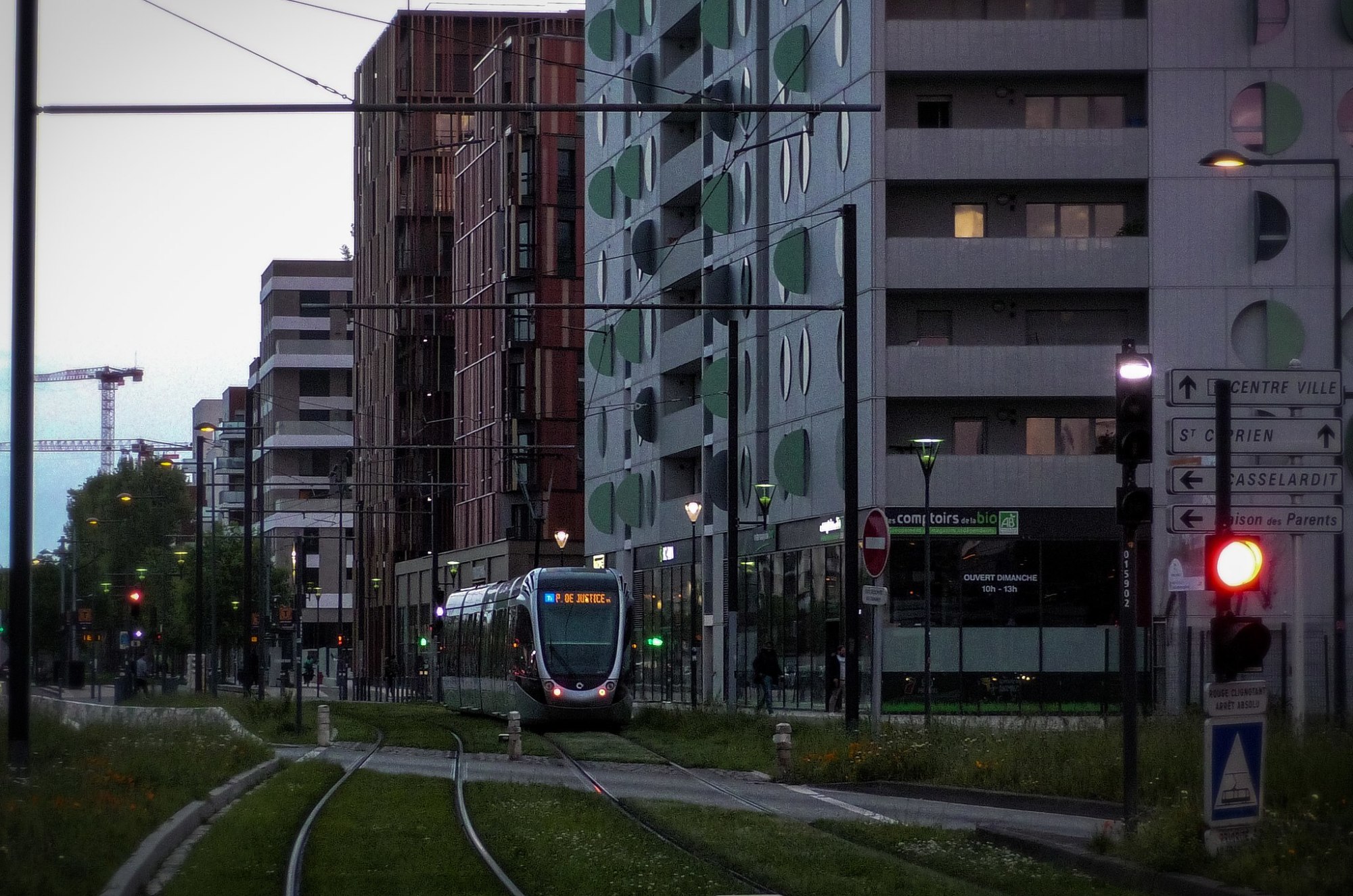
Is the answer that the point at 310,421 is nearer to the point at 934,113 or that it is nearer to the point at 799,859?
the point at 934,113

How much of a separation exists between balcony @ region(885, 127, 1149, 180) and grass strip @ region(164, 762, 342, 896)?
28.4 m

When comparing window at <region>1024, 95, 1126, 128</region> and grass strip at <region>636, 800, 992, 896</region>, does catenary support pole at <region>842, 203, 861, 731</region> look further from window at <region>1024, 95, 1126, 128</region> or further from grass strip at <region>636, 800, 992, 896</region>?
window at <region>1024, 95, 1126, 128</region>

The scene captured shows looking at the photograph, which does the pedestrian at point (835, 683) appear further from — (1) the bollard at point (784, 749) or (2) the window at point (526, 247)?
(2) the window at point (526, 247)

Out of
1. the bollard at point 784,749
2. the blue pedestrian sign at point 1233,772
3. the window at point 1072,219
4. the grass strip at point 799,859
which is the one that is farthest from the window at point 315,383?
the blue pedestrian sign at point 1233,772

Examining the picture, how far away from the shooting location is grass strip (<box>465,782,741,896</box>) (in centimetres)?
1409

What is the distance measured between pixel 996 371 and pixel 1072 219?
432 cm

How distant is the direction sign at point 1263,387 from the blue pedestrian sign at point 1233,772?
3615mm

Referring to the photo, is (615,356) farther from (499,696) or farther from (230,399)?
(230,399)

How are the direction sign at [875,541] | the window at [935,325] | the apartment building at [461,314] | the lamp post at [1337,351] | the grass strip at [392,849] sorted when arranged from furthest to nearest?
the apartment building at [461,314] → the window at [935,325] → the lamp post at [1337,351] → the direction sign at [875,541] → the grass strip at [392,849]

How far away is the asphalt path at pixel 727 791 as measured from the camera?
1950 cm

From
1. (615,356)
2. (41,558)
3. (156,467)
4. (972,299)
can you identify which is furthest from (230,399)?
(972,299)

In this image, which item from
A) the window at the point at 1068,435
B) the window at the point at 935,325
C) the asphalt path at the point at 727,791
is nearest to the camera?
the asphalt path at the point at 727,791

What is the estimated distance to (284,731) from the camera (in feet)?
134

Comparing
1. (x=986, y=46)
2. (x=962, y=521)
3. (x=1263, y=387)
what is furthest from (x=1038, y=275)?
(x=1263, y=387)
